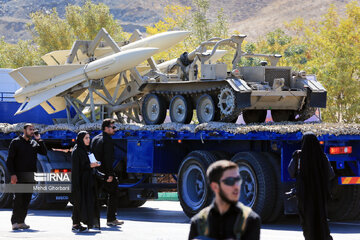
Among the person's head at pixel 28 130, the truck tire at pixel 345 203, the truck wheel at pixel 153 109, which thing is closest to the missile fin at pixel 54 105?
the truck wheel at pixel 153 109

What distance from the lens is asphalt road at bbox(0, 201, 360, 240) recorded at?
12.7m

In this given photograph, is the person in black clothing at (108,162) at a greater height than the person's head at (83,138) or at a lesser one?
lesser

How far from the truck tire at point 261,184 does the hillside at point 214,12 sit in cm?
12836

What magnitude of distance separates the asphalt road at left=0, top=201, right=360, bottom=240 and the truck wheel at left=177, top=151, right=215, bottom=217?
38cm

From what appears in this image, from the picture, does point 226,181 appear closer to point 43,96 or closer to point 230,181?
point 230,181

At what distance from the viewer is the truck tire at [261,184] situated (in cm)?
1400

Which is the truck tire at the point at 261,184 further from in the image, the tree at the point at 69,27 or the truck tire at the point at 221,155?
the tree at the point at 69,27

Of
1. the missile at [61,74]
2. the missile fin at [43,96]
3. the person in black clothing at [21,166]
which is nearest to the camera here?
the person in black clothing at [21,166]

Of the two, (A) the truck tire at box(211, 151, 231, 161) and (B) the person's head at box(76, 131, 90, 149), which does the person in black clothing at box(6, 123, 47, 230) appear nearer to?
(B) the person's head at box(76, 131, 90, 149)

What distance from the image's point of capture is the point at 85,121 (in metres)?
19.8

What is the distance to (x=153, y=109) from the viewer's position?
1873 cm

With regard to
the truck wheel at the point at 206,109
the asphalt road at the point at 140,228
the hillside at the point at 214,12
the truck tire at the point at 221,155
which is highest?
the hillside at the point at 214,12

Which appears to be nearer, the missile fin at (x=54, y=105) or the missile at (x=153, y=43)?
the missile fin at (x=54, y=105)

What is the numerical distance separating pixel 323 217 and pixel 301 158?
0.83 m
